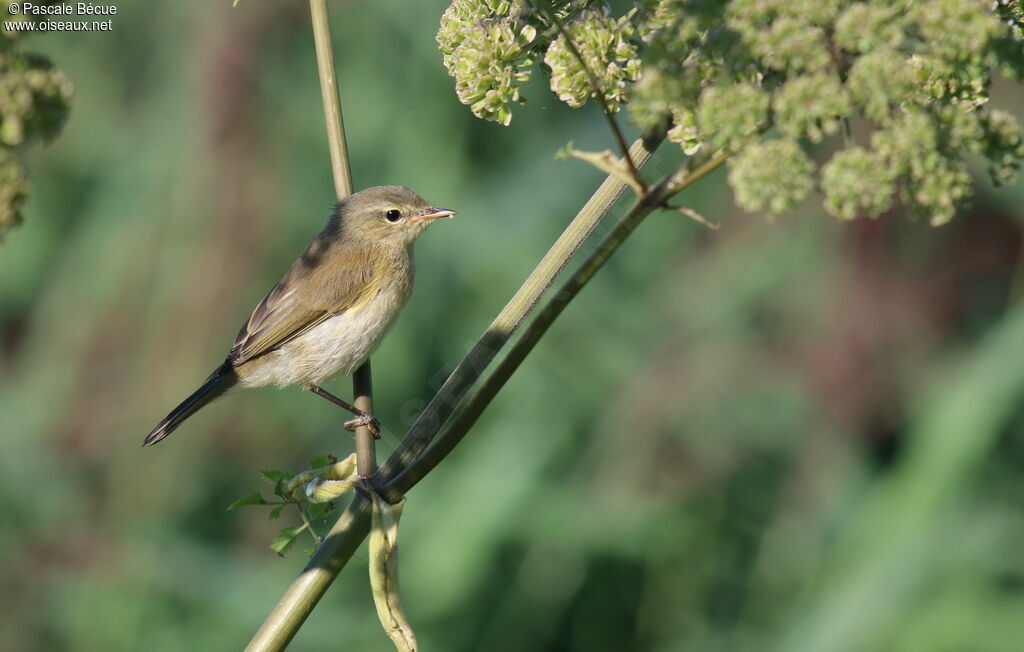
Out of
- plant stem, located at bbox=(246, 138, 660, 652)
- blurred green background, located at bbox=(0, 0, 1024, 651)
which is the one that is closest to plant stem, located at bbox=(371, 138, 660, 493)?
plant stem, located at bbox=(246, 138, 660, 652)

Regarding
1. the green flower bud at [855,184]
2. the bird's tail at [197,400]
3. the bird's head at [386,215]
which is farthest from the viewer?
the bird's head at [386,215]

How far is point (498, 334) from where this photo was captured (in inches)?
61.0

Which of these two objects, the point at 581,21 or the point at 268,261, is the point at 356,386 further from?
the point at 268,261

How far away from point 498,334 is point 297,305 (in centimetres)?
201

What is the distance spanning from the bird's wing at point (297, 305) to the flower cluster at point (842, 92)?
2262 mm

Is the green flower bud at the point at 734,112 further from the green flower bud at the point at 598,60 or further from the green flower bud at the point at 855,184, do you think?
the green flower bud at the point at 598,60

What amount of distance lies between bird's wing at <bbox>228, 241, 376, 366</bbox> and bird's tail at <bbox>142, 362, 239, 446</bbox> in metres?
0.06

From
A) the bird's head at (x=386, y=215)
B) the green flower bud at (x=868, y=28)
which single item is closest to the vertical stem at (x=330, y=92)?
the green flower bud at (x=868, y=28)

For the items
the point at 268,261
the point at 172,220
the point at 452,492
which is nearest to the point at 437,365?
the point at 452,492

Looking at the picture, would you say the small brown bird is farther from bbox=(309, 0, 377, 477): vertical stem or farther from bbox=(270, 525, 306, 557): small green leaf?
bbox=(270, 525, 306, 557): small green leaf

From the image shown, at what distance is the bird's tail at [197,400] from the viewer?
3086 mm

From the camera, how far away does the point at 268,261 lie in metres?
4.62

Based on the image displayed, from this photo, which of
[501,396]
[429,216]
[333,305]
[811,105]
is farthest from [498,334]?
[501,396]

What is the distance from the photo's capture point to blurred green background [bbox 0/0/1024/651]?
387cm
